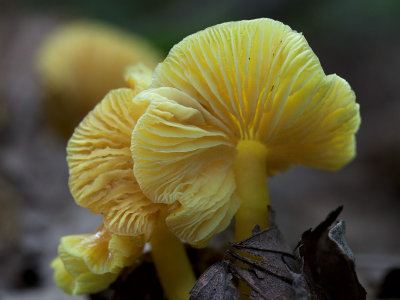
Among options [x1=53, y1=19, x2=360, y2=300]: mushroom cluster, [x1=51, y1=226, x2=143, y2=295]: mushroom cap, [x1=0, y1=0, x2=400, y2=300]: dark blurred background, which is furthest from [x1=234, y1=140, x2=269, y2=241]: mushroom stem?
[x1=0, y1=0, x2=400, y2=300]: dark blurred background

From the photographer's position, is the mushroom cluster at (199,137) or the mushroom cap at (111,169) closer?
the mushroom cluster at (199,137)

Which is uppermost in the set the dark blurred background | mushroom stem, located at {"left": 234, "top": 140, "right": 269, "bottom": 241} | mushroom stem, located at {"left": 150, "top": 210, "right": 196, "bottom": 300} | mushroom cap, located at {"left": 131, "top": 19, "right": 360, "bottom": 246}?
mushroom cap, located at {"left": 131, "top": 19, "right": 360, "bottom": 246}

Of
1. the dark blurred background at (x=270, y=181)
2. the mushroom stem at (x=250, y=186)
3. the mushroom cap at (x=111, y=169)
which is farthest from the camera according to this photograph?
the dark blurred background at (x=270, y=181)

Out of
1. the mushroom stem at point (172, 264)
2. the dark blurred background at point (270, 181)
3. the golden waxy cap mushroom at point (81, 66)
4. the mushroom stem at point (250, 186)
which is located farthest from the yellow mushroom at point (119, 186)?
the golden waxy cap mushroom at point (81, 66)

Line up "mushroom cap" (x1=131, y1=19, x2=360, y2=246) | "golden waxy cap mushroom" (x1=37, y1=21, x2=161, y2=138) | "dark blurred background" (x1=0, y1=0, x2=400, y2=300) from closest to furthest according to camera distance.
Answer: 1. "mushroom cap" (x1=131, y1=19, x2=360, y2=246)
2. "dark blurred background" (x1=0, y1=0, x2=400, y2=300)
3. "golden waxy cap mushroom" (x1=37, y1=21, x2=161, y2=138)

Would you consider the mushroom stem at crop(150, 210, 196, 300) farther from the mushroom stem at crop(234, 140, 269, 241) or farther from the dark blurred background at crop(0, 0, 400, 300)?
the dark blurred background at crop(0, 0, 400, 300)

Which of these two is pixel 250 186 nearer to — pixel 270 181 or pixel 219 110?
pixel 219 110

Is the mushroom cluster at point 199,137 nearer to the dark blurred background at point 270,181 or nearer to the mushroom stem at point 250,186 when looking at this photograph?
the mushroom stem at point 250,186

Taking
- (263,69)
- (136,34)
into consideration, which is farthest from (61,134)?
(263,69)
